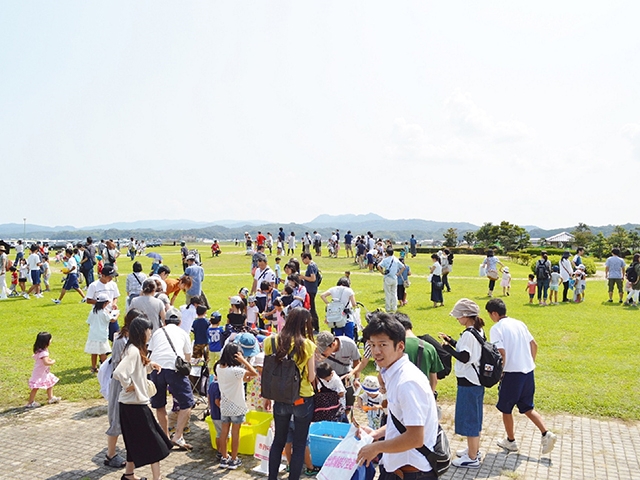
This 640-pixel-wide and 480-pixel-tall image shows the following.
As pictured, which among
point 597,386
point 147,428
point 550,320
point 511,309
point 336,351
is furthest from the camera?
point 511,309

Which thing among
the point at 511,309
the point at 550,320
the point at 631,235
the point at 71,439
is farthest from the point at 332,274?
the point at 631,235

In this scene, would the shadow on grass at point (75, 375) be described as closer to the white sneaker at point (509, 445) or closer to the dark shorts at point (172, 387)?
the dark shorts at point (172, 387)

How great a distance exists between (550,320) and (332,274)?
11.7 metres

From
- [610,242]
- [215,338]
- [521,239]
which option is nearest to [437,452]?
[215,338]

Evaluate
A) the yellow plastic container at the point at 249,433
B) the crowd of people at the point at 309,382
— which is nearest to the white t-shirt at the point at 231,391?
the crowd of people at the point at 309,382

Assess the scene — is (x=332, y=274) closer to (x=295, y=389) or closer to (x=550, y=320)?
(x=550, y=320)

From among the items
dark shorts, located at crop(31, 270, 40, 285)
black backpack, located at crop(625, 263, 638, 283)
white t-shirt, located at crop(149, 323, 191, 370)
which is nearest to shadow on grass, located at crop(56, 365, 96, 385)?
white t-shirt, located at crop(149, 323, 191, 370)

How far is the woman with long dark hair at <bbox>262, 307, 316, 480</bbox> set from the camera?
473cm

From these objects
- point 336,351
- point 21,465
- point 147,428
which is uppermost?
point 336,351

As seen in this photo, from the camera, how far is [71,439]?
21.0 feet

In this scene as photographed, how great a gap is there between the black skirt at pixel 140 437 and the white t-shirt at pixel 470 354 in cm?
340

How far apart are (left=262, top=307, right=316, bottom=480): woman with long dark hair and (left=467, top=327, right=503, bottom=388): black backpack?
1921mm

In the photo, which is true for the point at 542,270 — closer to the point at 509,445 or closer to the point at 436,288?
the point at 436,288

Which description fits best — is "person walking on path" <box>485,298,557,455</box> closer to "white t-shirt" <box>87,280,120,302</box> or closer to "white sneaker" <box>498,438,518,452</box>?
"white sneaker" <box>498,438,518,452</box>
